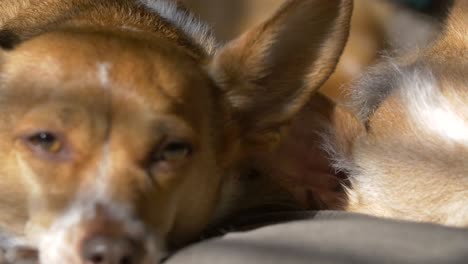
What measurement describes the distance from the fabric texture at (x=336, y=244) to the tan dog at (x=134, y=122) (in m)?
0.13

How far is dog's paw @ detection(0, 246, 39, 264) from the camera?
1666 mm

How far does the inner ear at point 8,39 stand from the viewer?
1955mm

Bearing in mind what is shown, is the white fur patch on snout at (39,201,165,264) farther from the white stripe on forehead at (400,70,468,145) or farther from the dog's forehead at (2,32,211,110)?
the white stripe on forehead at (400,70,468,145)

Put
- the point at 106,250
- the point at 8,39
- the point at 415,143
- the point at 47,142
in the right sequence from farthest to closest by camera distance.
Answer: the point at 8,39 < the point at 415,143 < the point at 47,142 < the point at 106,250

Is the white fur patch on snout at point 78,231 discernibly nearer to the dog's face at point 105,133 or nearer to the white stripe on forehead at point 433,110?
the dog's face at point 105,133

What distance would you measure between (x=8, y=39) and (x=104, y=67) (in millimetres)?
437

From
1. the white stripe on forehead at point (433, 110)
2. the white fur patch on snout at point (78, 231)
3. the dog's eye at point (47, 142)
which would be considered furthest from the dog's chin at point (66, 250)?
the white stripe on forehead at point (433, 110)

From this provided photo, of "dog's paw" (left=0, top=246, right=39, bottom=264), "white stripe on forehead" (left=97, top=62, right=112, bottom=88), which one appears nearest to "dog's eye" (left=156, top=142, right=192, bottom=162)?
"white stripe on forehead" (left=97, top=62, right=112, bottom=88)

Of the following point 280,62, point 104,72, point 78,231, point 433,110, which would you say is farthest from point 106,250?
point 433,110

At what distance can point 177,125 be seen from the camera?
66.9 inches

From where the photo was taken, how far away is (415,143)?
1.91 metres

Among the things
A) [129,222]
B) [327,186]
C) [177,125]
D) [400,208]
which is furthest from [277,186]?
[129,222]

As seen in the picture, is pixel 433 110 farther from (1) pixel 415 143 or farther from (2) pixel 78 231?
(2) pixel 78 231

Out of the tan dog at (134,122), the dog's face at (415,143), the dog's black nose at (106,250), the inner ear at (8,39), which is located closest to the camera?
the dog's black nose at (106,250)
